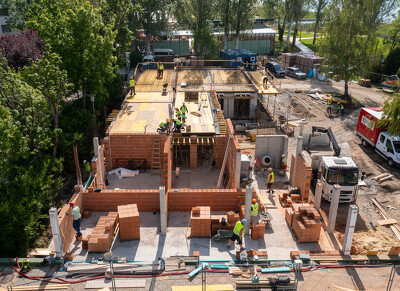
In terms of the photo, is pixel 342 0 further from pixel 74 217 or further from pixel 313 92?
pixel 74 217

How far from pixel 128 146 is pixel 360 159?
A: 52.5 ft

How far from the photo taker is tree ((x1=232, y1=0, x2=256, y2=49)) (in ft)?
148

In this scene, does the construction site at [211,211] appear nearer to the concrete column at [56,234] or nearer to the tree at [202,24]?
the concrete column at [56,234]

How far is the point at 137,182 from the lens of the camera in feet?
63.2

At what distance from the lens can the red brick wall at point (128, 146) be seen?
1969cm

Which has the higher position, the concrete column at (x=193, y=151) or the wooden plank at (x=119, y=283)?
the concrete column at (x=193, y=151)

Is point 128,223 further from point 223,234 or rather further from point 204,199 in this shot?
point 223,234

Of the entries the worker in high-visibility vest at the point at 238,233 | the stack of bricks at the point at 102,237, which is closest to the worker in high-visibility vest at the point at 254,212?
the worker in high-visibility vest at the point at 238,233

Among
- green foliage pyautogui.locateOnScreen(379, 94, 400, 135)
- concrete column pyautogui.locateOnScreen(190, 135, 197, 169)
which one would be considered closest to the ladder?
concrete column pyautogui.locateOnScreen(190, 135, 197, 169)

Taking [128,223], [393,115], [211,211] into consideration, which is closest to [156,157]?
[211,211]

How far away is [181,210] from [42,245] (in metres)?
6.34

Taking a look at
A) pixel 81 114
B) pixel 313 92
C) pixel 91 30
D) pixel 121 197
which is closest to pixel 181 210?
pixel 121 197

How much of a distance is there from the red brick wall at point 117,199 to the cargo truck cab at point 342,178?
29.4 ft

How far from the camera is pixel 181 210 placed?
16.2 meters
